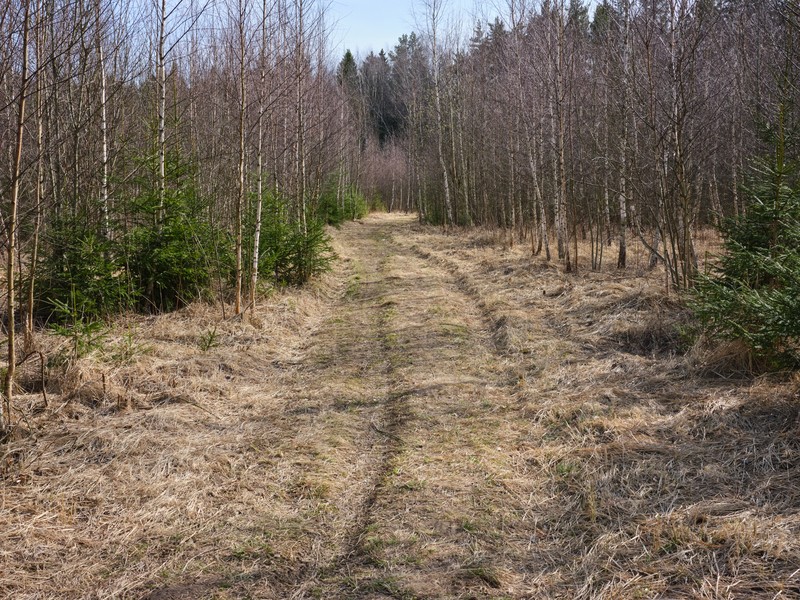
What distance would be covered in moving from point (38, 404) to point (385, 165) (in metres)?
38.6

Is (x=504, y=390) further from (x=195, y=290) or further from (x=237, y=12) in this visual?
(x=237, y=12)

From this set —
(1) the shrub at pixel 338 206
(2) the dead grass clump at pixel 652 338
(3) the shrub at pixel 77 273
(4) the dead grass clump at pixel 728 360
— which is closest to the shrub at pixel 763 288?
(4) the dead grass clump at pixel 728 360

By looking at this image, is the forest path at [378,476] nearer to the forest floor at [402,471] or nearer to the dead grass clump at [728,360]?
the forest floor at [402,471]

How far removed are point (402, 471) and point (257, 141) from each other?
358 inches

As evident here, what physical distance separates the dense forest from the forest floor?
3.27 ft

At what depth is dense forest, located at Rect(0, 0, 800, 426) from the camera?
270 inches

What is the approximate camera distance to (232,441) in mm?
4852

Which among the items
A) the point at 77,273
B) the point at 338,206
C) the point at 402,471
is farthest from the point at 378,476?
the point at 338,206

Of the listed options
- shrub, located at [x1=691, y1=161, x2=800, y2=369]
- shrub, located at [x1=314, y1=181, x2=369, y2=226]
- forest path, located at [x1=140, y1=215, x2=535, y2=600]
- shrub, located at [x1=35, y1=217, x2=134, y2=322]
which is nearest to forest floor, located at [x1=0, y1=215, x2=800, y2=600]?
forest path, located at [x1=140, y1=215, x2=535, y2=600]

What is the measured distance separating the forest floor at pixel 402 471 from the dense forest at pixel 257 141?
3.27 ft

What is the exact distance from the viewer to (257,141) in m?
11.8

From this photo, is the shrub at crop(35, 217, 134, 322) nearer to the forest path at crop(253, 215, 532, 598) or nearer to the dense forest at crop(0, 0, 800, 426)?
the dense forest at crop(0, 0, 800, 426)

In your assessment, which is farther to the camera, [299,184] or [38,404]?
[299,184]

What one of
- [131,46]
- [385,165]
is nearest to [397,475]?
[131,46]
